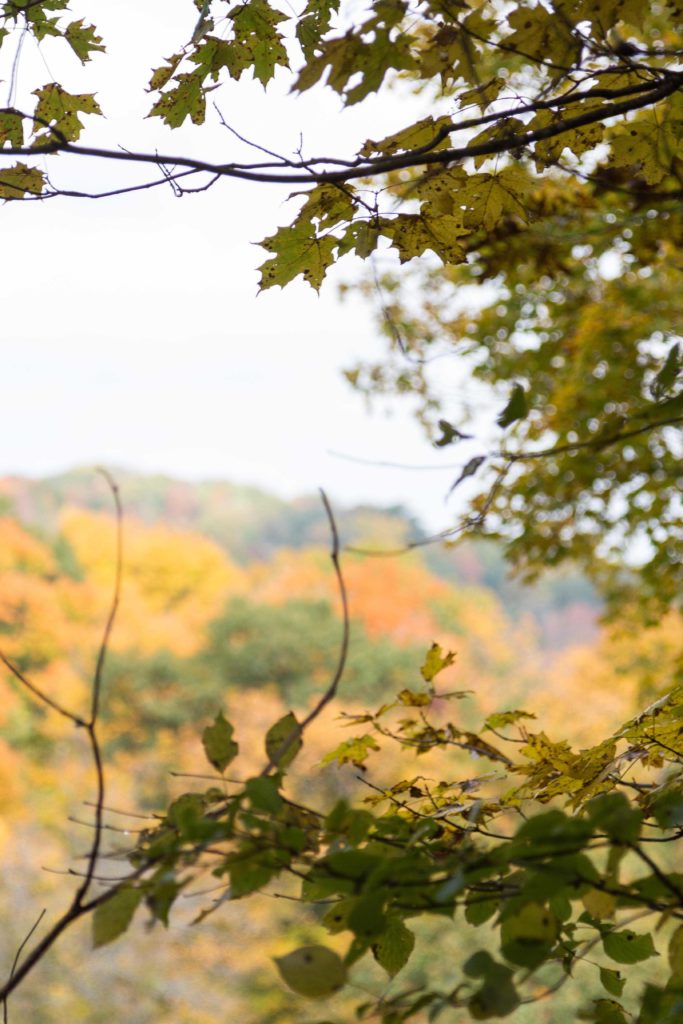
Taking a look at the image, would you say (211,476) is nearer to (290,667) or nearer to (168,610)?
(168,610)

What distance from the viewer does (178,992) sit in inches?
381

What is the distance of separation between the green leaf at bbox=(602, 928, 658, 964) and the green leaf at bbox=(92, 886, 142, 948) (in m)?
0.41

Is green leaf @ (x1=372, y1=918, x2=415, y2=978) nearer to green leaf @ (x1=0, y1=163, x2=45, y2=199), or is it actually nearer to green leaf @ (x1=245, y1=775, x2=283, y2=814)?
green leaf @ (x1=245, y1=775, x2=283, y2=814)

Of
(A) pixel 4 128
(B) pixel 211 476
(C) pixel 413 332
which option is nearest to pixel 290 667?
(C) pixel 413 332

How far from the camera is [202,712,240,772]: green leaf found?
0.67 meters

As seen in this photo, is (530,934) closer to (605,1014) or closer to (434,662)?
(605,1014)

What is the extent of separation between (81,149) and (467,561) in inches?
1128

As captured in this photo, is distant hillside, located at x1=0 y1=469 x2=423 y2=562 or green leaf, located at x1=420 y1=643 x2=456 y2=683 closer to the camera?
green leaf, located at x1=420 y1=643 x2=456 y2=683

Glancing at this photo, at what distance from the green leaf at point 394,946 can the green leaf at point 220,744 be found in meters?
0.22

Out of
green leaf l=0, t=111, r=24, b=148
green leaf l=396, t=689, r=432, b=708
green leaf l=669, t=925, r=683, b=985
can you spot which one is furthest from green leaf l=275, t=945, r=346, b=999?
green leaf l=0, t=111, r=24, b=148

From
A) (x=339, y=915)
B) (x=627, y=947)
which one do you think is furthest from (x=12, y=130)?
(x=627, y=947)

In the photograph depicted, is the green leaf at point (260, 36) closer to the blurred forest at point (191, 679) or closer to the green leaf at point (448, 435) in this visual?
the green leaf at point (448, 435)

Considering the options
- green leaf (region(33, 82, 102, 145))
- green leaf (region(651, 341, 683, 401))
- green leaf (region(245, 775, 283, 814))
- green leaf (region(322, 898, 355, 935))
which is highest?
green leaf (region(33, 82, 102, 145))

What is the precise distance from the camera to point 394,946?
30.4 inches
